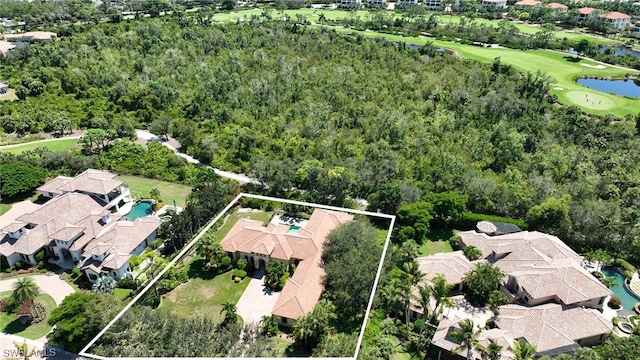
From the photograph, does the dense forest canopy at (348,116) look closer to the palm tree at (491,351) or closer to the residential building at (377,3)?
the palm tree at (491,351)

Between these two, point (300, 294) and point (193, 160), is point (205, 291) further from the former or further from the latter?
point (193, 160)

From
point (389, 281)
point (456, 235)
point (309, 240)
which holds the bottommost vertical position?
point (456, 235)

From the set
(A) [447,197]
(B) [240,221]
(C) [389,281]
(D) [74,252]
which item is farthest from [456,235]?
(D) [74,252]

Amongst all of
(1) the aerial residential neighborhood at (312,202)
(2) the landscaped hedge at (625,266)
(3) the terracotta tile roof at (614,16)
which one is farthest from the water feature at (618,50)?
(2) the landscaped hedge at (625,266)

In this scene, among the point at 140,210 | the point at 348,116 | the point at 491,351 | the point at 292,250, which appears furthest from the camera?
the point at 348,116

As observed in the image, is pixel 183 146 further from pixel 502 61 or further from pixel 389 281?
pixel 502 61

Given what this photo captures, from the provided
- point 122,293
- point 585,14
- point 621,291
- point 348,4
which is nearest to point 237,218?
point 122,293
